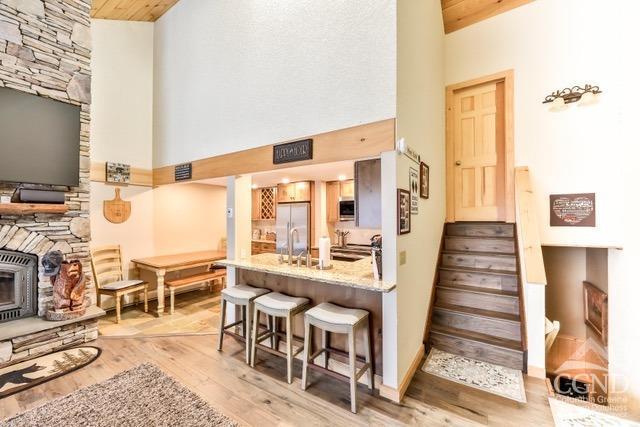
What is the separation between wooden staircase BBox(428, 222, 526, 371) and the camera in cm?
279

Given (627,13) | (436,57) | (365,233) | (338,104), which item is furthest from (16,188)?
(627,13)

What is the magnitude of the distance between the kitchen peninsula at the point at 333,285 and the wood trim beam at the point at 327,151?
105cm

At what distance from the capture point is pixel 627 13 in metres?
3.17

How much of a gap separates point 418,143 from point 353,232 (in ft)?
9.42

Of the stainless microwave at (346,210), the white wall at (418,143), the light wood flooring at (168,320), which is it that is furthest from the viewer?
the stainless microwave at (346,210)

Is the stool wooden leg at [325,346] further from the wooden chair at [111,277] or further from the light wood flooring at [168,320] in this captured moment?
the wooden chair at [111,277]

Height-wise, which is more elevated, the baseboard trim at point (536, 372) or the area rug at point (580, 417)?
the baseboard trim at point (536, 372)

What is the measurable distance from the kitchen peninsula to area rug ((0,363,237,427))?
1158mm

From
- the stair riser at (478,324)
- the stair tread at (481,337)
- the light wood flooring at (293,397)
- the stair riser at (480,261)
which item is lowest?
the light wood flooring at (293,397)

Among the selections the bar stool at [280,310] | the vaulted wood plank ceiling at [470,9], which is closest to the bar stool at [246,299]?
the bar stool at [280,310]

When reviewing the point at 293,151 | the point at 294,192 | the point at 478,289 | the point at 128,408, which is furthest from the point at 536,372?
the point at 294,192

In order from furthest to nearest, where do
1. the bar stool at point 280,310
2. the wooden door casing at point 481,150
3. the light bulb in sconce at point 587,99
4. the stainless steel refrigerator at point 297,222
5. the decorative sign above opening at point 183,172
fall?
the stainless steel refrigerator at point 297,222, the decorative sign above opening at point 183,172, the wooden door casing at point 481,150, the light bulb in sconce at point 587,99, the bar stool at point 280,310

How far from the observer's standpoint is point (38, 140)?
3.01 meters

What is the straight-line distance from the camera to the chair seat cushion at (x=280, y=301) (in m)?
2.57
